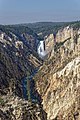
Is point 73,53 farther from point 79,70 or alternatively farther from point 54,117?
point 54,117

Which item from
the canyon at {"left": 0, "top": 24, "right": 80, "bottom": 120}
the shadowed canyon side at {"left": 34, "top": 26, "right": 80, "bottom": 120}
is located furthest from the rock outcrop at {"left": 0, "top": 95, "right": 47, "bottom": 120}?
the shadowed canyon side at {"left": 34, "top": 26, "right": 80, "bottom": 120}

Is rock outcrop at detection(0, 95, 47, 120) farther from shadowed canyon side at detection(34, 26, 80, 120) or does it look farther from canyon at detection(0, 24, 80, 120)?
shadowed canyon side at detection(34, 26, 80, 120)

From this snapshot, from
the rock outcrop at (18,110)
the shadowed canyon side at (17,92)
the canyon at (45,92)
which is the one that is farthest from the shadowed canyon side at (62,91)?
the rock outcrop at (18,110)

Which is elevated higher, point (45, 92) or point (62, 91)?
point (45, 92)

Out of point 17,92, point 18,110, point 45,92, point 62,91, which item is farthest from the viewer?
point 45,92

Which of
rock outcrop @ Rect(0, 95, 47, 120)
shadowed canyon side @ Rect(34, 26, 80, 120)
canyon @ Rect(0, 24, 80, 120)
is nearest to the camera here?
rock outcrop @ Rect(0, 95, 47, 120)

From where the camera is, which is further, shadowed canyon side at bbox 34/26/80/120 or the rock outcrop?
shadowed canyon side at bbox 34/26/80/120

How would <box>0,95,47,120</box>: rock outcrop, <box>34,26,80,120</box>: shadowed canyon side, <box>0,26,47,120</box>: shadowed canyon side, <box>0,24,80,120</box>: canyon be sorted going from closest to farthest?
<box>0,95,47,120</box>: rock outcrop, <box>0,26,47,120</box>: shadowed canyon side, <box>0,24,80,120</box>: canyon, <box>34,26,80,120</box>: shadowed canyon side

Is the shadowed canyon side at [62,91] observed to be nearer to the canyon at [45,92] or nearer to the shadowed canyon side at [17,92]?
the canyon at [45,92]

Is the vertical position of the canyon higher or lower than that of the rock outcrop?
higher

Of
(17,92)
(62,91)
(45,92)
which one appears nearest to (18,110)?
(17,92)

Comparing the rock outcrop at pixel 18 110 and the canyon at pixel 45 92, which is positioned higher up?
the canyon at pixel 45 92

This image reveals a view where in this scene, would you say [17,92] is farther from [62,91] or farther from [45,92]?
[45,92]
